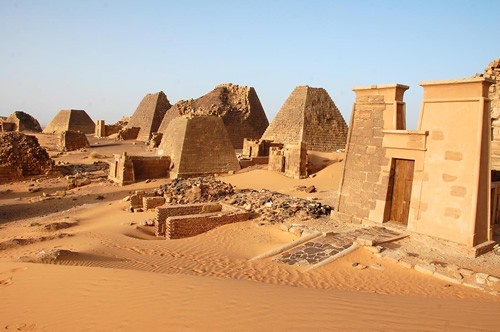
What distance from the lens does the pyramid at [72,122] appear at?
5228 centimetres

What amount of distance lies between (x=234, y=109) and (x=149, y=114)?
43.5 feet

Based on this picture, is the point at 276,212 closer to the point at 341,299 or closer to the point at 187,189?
the point at 187,189

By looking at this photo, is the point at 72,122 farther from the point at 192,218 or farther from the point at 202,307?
the point at 202,307

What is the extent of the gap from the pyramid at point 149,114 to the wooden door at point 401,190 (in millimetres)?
36380

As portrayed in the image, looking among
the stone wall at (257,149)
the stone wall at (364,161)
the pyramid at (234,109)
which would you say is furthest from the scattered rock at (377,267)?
the pyramid at (234,109)

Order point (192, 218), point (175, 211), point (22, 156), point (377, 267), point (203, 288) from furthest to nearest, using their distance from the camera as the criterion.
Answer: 1. point (22, 156)
2. point (175, 211)
3. point (192, 218)
4. point (377, 267)
5. point (203, 288)

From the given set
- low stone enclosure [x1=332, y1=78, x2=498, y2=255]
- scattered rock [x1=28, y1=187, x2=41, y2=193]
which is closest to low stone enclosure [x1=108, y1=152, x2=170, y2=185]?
scattered rock [x1=28, y1=187, x2=41, y2=193]

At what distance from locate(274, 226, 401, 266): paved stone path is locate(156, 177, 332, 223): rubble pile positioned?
6.29 ft

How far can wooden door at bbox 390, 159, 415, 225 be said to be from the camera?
9.62 m

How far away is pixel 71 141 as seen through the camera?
35.7m

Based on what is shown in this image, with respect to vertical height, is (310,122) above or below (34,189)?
above

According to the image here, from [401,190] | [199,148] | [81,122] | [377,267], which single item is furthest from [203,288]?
[81,122]

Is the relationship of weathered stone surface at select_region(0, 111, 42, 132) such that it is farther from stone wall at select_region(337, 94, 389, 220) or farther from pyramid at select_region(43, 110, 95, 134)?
stone wall at select_region(337, 94, 389, 220)

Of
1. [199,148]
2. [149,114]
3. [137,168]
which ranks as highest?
[149,114]
